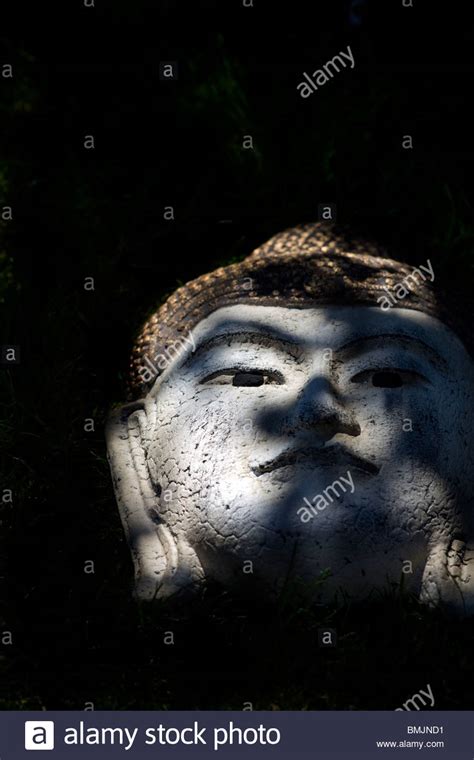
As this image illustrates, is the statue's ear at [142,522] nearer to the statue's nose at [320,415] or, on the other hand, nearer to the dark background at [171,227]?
the dark background at [171,227]

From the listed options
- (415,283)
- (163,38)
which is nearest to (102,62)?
(163,38)

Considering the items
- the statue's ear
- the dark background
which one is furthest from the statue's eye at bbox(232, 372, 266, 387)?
the dark background

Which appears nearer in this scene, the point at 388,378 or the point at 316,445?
the point at 316,445

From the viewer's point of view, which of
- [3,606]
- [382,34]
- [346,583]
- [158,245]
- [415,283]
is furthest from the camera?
[382,34]

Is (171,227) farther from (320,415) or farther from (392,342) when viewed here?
(320,415)

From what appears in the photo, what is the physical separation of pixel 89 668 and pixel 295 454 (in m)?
1.09

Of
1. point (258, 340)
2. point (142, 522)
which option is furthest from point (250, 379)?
point (142, 522)

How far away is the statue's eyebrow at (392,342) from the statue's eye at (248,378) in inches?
11.0

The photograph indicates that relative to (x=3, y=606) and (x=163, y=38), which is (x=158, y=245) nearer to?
(x=163, y=38)

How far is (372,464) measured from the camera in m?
4.11

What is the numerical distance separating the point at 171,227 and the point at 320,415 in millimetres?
2733

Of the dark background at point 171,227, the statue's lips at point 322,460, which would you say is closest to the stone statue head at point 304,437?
the statue's lips at point 322,460

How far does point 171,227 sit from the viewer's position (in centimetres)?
654

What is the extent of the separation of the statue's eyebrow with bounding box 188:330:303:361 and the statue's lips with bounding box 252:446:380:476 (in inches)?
19.6
